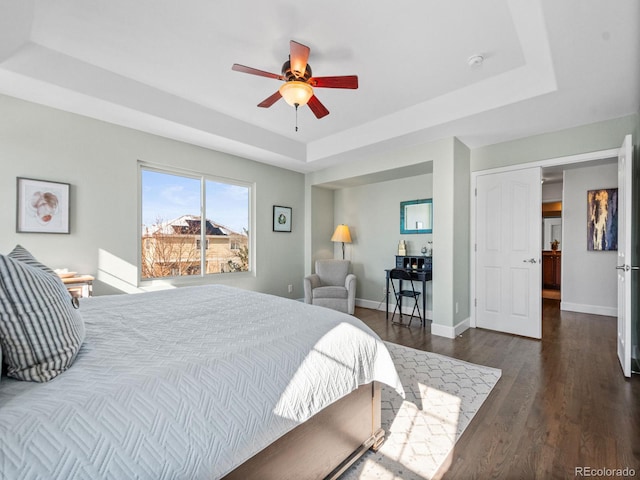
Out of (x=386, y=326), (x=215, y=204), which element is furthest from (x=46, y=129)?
(x=386, y=326)

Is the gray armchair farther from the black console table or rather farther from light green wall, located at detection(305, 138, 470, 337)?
light green wall, located at detection(305, 138, 470, 337)

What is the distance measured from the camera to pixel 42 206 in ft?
9.46

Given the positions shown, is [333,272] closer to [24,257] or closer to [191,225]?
[191,225]

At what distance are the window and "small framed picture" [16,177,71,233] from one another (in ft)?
2.63

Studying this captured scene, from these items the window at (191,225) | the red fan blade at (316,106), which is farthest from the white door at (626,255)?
the window at (191,225)

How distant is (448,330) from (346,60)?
3196 mm

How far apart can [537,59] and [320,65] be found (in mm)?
1826

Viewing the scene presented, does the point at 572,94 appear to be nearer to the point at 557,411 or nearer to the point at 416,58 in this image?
the point at 416,58

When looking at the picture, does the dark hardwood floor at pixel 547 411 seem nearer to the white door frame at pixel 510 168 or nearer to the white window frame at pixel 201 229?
the white door frame at pixel 510 168

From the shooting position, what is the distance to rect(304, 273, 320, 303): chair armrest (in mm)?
4449

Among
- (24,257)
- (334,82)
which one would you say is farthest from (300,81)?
(24,257)

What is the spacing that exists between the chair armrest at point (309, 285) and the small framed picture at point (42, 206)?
2889 millimetres

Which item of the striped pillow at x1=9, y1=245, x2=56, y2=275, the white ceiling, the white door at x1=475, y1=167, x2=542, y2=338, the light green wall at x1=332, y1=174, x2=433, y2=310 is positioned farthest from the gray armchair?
the striped pillow at x1=9, y1=245, x2=56, y2=275

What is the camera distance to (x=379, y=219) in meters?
5.25
